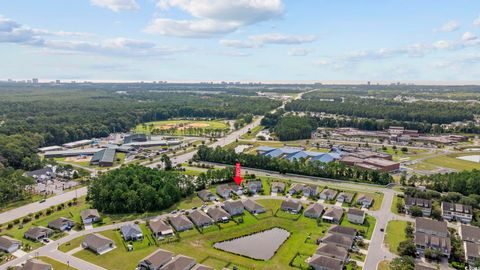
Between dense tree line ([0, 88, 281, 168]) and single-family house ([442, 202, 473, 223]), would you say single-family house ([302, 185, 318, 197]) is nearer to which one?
single-family house ([442, 202, 473, 223])

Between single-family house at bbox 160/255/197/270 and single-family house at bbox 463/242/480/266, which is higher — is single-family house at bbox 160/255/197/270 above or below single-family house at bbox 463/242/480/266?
below

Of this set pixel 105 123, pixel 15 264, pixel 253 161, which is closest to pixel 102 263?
pixel 15 264

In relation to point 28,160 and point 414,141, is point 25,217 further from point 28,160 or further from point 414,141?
point 414,141

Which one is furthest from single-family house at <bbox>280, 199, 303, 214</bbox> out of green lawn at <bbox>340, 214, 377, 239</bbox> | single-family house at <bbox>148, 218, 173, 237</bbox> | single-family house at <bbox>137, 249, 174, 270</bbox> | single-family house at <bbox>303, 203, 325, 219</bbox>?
single-family house at <bbox>137, 249, 174, 270</bbox>

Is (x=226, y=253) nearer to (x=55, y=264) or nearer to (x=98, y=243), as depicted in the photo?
(x=98, y=243)

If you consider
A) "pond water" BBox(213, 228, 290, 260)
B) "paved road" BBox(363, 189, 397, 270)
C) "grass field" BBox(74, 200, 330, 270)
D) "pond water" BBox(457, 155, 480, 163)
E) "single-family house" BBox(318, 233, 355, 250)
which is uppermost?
"pond water" BBox(457, 155, 480, 163)

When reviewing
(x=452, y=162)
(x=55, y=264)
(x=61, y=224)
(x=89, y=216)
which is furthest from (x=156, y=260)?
(x=452, y=162)
